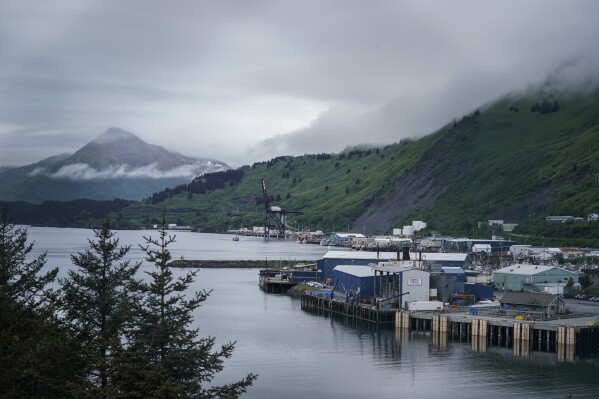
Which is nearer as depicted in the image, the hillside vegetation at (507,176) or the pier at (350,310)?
the pier at (350,310)

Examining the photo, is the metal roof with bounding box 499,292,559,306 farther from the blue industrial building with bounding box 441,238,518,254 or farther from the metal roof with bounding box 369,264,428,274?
the blue industrial building with bounding box 441,238,518,254

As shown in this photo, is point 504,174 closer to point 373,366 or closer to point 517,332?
point 517,332

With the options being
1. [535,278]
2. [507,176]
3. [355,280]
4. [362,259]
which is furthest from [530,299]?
[507,176]

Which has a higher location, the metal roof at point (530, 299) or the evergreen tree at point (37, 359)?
the evergreen tree at point (37, 359)

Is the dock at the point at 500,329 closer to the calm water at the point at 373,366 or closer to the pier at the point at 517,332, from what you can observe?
the pier at the point at 517,332

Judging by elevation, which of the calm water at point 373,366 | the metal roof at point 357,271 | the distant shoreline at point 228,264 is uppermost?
the metal roof at point 357,271

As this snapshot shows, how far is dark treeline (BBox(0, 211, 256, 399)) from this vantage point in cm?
1485

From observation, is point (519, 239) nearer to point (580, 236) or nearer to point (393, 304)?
point (580, 236)

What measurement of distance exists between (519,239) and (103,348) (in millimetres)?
111631

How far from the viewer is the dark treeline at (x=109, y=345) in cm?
1485

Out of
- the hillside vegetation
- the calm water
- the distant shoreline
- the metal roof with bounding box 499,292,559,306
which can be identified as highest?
the hillside vegetation

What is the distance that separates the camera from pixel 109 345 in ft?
52.9

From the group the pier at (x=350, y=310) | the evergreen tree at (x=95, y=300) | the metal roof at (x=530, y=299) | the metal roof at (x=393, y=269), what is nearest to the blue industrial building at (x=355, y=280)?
the metal roof at (x=393, y=269)

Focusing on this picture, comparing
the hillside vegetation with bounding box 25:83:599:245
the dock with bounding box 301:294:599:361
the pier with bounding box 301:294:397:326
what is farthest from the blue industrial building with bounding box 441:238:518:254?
the dock with bounding box 301:294:599:361
